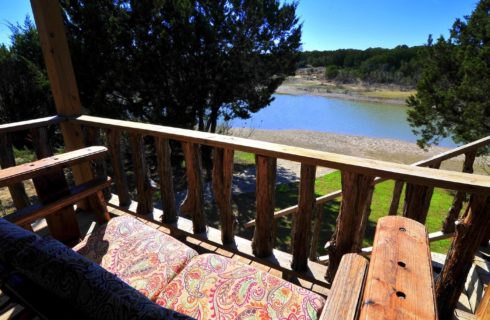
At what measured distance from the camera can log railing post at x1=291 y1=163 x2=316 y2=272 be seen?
143cm

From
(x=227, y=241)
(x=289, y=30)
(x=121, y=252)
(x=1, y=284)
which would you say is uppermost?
(x=289, y=30)

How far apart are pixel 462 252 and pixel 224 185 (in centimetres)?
118

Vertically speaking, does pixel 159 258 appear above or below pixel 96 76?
below

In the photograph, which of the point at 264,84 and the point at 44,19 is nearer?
the point at 44,19

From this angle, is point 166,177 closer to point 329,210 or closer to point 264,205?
Answer: point 264,205

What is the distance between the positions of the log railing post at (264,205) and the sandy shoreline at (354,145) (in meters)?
9.67

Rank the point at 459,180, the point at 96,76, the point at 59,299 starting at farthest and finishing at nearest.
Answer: the point at 96,76, the point at 459,180, the point at 59,299

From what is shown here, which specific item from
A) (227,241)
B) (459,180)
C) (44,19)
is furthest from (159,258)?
(44,19)

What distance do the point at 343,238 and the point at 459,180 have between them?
0.58 m

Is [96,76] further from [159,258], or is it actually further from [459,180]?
[459,180]

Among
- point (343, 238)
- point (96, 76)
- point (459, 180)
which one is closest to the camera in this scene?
point (459, 180)

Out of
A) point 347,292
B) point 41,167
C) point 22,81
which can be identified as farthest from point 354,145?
point 347,292

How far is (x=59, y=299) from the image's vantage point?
1.70ft

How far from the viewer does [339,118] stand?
21984 millimetres
